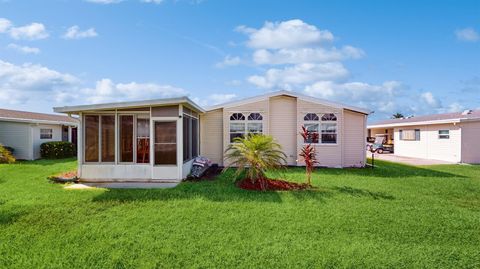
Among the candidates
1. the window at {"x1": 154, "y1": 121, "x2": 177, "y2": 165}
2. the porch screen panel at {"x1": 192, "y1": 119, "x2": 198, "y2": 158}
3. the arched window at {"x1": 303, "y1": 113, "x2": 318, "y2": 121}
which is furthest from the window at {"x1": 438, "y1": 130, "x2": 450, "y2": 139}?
the window at {"x1": 154, "y1": 121, "x2": 177, "y2": 165}

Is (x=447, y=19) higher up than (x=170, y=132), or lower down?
higher up

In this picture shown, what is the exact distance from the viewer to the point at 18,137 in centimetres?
1891

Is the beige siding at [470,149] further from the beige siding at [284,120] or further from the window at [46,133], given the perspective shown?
the window at [46,133]

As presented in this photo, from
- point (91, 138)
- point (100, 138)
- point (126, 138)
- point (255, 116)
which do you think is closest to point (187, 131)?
point (126, 138)

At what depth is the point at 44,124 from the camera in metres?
20.2

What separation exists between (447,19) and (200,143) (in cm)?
1358

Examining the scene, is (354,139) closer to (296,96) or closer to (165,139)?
(296,96)

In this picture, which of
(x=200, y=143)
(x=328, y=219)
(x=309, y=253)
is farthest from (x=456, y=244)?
(x=200, y=143)

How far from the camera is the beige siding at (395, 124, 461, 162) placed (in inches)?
749

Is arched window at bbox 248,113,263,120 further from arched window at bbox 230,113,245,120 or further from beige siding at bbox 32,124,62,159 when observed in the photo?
beige siding at bbox 32,124,62,159

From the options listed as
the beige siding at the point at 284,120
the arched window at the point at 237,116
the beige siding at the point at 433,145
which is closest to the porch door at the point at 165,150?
the arched window at the point at 237,116

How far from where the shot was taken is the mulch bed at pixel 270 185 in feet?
30.8

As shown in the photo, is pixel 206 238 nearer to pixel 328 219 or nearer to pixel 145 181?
pixel 328 219

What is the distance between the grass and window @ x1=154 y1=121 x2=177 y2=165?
1.63 m
